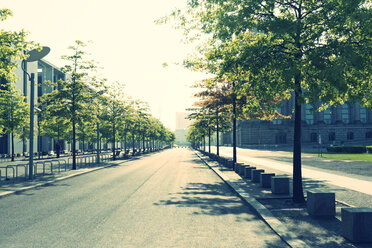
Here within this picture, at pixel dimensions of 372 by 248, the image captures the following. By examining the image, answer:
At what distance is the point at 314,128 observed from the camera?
95312mm

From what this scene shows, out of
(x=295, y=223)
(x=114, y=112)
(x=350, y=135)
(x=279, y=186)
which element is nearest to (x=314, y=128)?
(x=350, y=135)

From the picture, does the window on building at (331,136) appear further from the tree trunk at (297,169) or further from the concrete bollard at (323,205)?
the concrete bollard at (323,205)

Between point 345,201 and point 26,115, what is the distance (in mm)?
34685

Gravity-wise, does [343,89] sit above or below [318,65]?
below

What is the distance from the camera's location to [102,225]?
7.29 meters

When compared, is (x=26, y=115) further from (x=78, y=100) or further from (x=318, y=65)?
(x=318, y=65)

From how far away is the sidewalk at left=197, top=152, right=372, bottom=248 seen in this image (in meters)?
5.91

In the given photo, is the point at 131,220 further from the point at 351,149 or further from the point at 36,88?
the point at 36,88

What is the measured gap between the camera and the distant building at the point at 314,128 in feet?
305

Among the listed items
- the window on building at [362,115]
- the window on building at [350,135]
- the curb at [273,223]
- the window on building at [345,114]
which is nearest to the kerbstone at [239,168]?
the curb at [273,223]

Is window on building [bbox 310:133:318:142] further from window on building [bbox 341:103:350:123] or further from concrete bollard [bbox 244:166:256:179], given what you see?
concrete bollard [bbox 244:166:256:179]

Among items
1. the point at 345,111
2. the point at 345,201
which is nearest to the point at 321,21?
the point at 345,201

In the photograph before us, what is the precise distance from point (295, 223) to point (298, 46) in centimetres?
494

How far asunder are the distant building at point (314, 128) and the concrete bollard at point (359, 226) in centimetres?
8696
